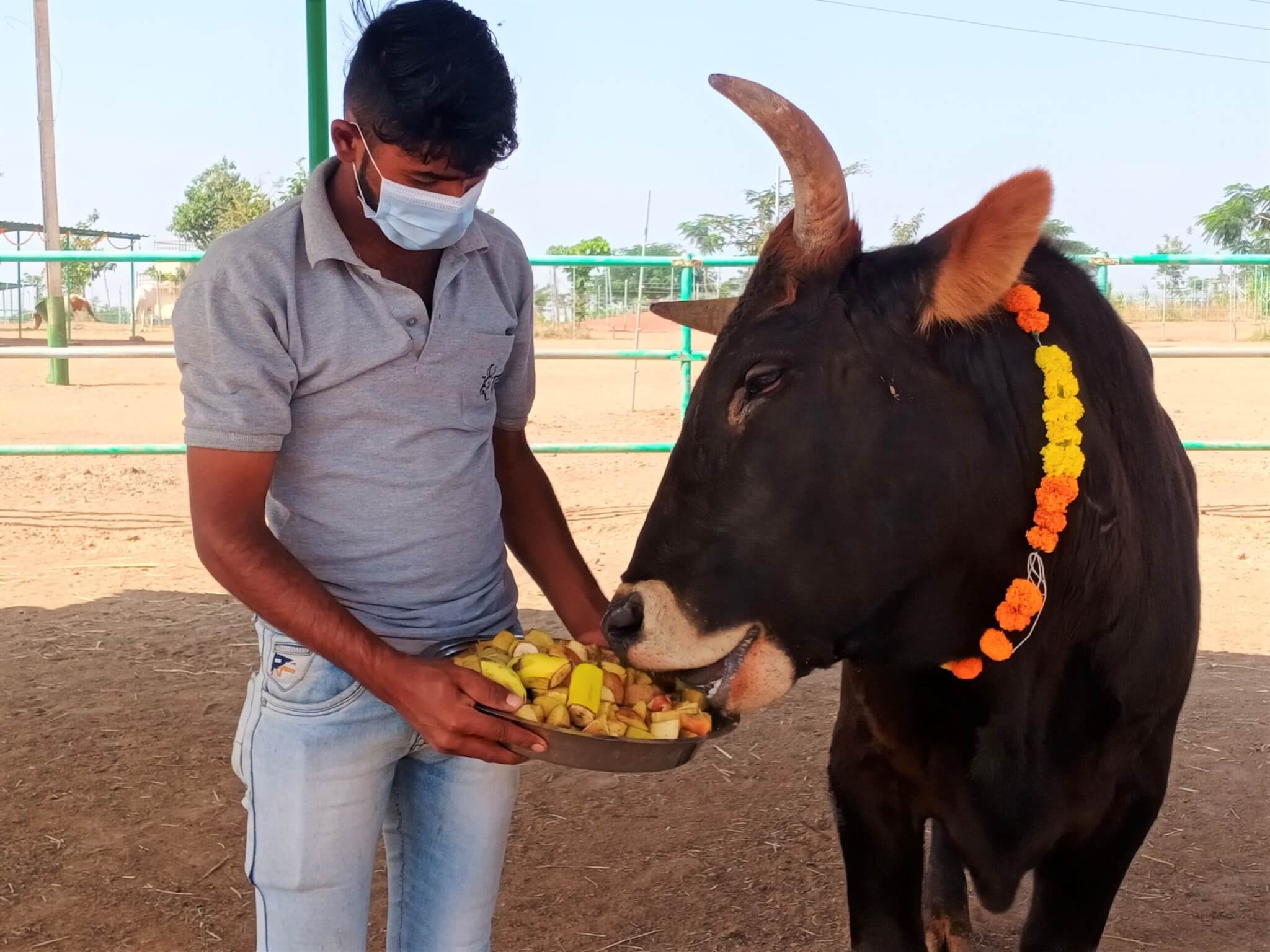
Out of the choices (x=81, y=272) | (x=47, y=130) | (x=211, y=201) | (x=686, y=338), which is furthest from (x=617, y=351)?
(x=211, y=201)

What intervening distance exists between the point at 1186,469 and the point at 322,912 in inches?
81.4

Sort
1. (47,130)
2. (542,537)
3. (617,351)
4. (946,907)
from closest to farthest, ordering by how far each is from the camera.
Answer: (542,537), (946,907), (617,351), (47,130)

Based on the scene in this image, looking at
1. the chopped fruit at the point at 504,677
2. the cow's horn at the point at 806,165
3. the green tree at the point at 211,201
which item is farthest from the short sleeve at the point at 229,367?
the green tree at the point at 211,201

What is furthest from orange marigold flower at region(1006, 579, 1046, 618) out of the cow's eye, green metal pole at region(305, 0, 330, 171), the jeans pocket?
green metal pole at region(305, 0, 330, 171)

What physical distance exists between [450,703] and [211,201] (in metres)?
47.7

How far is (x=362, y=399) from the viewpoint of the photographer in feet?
6.43

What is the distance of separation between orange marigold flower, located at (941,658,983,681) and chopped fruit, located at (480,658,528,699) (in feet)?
2.42

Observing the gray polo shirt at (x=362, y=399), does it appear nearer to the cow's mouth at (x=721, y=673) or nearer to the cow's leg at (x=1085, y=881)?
the cow's mouth at (x=721, y=673)

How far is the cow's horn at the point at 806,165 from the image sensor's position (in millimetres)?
1907

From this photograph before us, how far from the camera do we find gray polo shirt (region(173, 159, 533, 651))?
1830 mm

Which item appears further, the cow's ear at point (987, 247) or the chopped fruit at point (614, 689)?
the chopped fruit at point (614, 689)

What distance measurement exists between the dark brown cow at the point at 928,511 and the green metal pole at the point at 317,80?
3064 millimetres

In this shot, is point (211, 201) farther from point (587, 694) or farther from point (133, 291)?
point (587, 694)

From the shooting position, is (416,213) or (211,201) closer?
(416,213)
